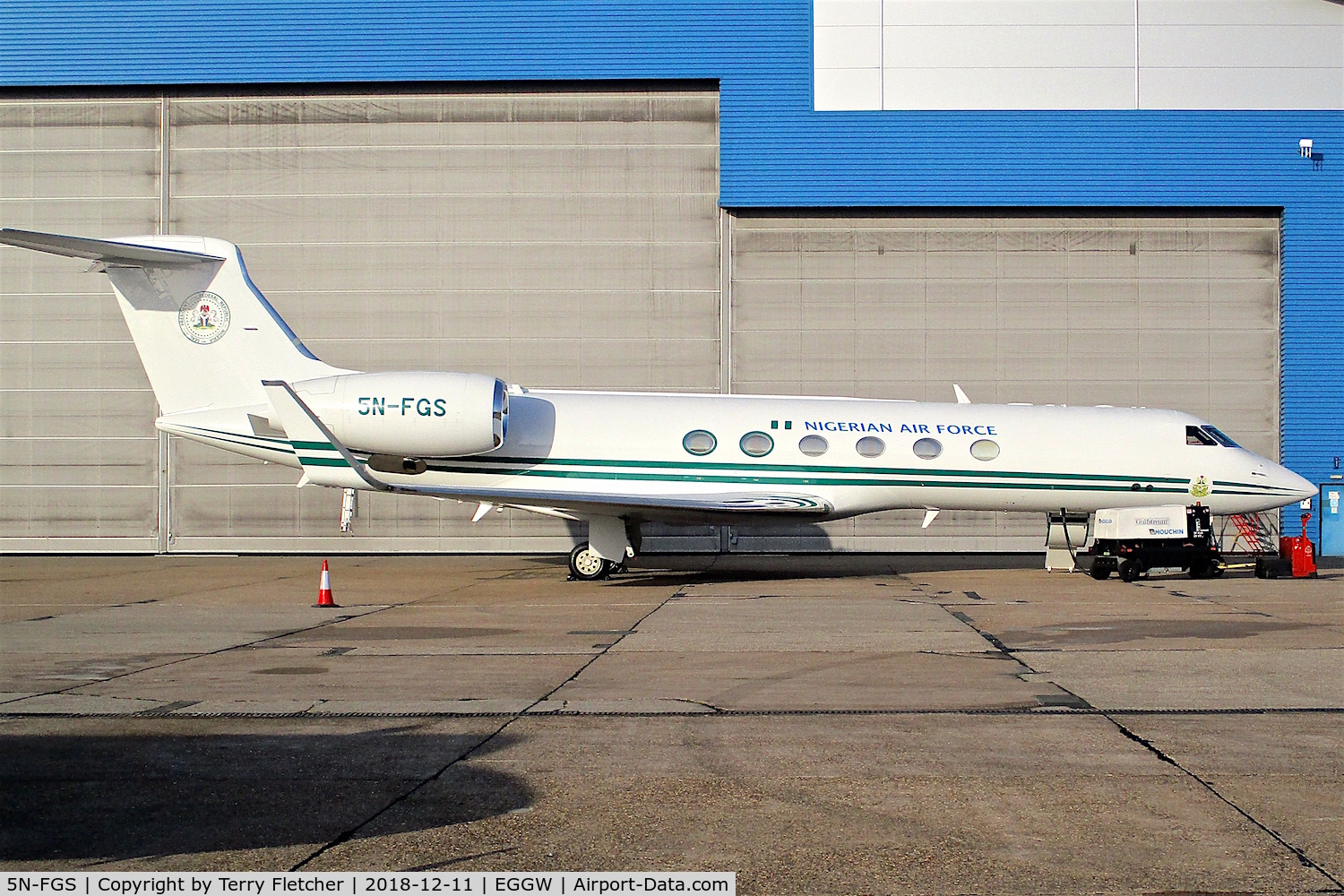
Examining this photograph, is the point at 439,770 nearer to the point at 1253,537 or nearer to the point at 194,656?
the point at 194,656

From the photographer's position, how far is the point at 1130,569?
18.8 metres

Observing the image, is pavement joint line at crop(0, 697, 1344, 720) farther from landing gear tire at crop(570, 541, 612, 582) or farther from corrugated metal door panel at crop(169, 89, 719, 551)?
corrugated metal door panel at crop(169, 89, 719, 551)

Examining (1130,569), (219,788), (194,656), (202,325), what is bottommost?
(1130,569)

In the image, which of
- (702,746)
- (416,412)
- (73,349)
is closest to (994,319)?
(416,412)

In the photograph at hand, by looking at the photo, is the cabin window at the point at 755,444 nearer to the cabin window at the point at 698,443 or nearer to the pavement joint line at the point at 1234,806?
the cabin window at the point at 698,443

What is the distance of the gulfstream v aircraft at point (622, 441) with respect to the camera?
58.4 feet

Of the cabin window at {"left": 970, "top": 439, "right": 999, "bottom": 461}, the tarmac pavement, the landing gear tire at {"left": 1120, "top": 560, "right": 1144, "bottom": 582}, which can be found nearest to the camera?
the tarmac pavement

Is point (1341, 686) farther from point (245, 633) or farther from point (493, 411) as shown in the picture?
point (493, 411)

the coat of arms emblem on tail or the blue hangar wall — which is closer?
the coat of arms emblem on tail

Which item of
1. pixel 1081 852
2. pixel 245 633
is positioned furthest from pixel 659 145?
pixel 1081 852

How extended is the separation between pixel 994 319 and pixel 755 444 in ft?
34.2

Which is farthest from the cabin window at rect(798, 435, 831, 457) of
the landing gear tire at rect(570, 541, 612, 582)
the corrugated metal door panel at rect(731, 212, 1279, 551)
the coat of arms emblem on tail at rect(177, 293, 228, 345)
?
the coat of arms emblem on tail at rect(177, 293, 228, 345)

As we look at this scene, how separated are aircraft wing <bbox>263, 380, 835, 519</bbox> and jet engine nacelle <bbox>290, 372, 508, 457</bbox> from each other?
1.02 feet

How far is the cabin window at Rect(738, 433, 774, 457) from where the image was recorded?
18797 mm
